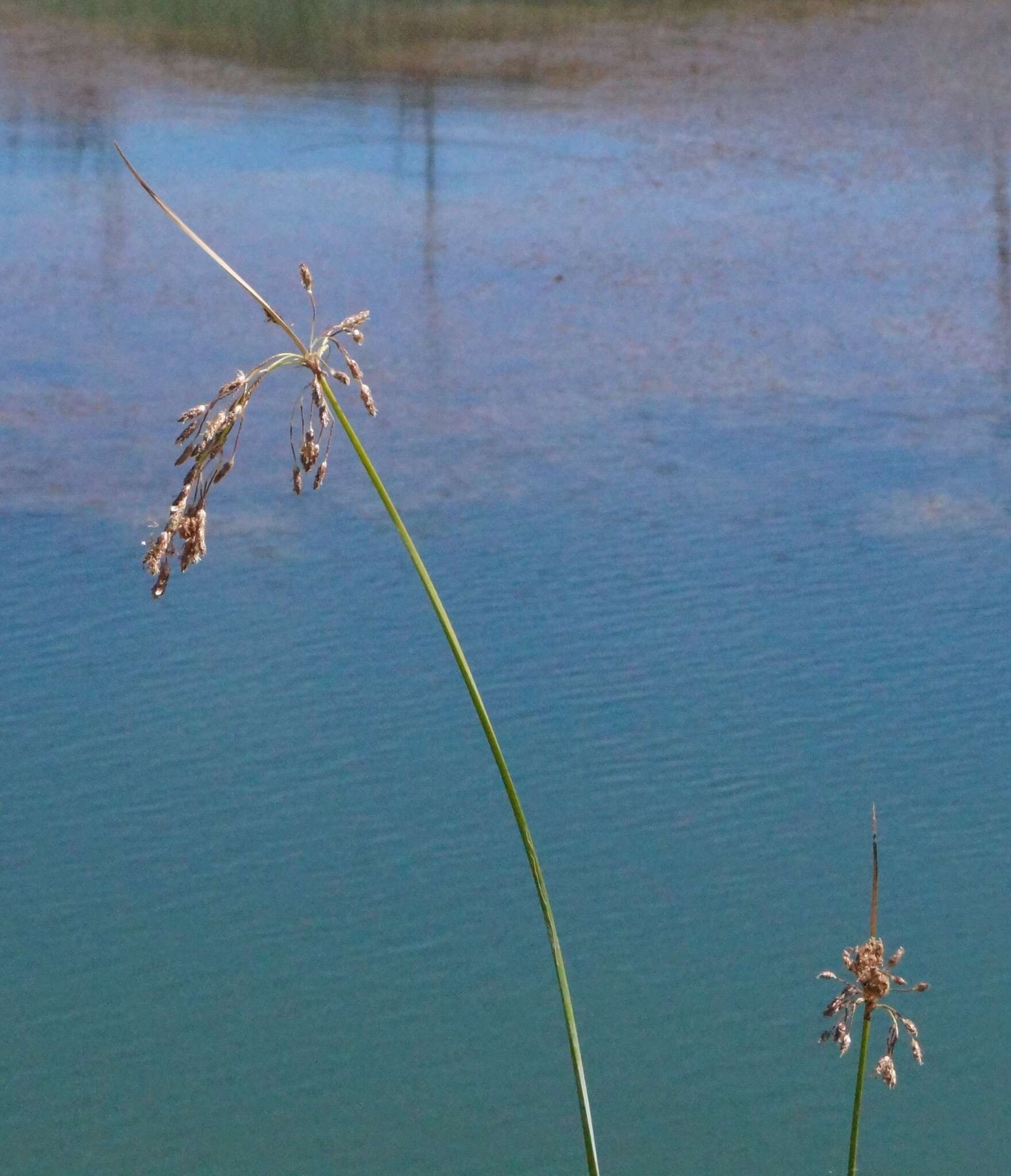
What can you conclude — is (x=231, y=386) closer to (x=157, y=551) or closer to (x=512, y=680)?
(x=157, y=551)

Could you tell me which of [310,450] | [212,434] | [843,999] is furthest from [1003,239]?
[212,434]

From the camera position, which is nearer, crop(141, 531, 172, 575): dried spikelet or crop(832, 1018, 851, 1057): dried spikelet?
crop(141, 531, 172, 575): dried spikelet

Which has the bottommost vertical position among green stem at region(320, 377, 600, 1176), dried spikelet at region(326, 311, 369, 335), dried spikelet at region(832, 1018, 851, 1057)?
dried spikelet at region(832, 1018, 851, 1057)

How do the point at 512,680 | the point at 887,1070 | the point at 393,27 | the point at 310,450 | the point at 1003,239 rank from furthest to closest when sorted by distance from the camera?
the point at 393,27
the point at 1003,239
the point at 512,680
the point at 887,1070
the point at 310,450

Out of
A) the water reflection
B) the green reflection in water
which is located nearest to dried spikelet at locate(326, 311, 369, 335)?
the water reflection

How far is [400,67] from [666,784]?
5346 millimetres

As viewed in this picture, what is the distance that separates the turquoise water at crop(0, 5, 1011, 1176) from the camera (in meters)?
2.20

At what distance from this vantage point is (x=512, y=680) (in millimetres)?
3068

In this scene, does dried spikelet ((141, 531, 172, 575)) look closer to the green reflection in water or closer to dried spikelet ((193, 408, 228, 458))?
dried spikelet ((193, 408, 228, 458))

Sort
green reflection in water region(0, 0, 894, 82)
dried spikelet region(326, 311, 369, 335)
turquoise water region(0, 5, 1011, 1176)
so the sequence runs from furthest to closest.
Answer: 1. green reflection in water region(0, 0, 894, 82)
2. turquoise water region(0, 5, 1011, 1176)
3. dried spikelet region(326, 311, 369, 335)

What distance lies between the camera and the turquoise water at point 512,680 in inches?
86.4

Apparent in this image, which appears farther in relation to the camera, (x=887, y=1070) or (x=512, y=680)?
(x=512, y=680)

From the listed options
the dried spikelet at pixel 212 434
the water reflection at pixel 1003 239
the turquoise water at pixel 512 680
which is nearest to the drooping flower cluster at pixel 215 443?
the dried spikelet at pixel 212 434

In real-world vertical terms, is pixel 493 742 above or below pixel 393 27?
below
